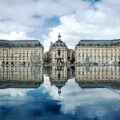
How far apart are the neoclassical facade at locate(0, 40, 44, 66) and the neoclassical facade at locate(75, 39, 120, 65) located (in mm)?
21266

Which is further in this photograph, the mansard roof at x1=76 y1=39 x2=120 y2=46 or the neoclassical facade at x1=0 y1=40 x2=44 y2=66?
the neoclassical facade at x1=0 y1=40 x2=44 y2=66

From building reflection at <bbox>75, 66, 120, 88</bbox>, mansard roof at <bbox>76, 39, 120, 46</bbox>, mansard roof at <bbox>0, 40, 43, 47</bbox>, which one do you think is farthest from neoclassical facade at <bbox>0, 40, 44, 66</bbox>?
building reflection at <bbox>75, 66, 120, 88</bbox>

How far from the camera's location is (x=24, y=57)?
189000 mm

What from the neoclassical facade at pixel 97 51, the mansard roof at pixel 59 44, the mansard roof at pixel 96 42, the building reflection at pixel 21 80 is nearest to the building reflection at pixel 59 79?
the building reflection at pixel 21 80

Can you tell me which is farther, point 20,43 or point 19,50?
point 20,43

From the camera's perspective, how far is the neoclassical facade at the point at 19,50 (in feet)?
610

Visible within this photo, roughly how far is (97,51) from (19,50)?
41473 millimetres

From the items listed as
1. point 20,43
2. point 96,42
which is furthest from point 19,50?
point 96,42

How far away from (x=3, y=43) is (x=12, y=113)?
179 metres

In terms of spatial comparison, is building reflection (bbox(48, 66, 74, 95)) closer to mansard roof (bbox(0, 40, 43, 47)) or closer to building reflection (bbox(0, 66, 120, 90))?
building reflection (bbox(0, 66, 120, 90))

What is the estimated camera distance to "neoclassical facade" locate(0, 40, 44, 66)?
186000mm

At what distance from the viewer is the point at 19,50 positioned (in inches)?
7352

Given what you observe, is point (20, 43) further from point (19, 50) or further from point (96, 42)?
point (96, 42)

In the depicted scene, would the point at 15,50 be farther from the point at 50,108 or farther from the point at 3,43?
the point at 50,108
